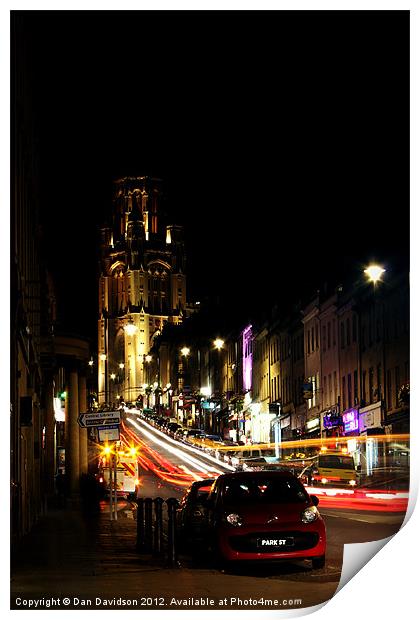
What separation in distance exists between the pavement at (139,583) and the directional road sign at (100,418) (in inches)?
288

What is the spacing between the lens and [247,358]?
102375mm

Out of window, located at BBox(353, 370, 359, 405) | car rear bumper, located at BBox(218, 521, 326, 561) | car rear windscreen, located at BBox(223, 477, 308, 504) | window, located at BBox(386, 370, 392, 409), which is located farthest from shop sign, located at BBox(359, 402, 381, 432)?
car rear bumper, located at BBox(218, 521, 326, 561)

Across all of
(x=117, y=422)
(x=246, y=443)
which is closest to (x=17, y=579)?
(x=117, y=422)

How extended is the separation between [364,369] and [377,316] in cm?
312

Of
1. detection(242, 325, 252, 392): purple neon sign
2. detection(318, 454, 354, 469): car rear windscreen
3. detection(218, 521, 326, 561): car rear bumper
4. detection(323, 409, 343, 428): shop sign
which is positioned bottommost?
detection(218, 521, 326, 561): car rear bumper

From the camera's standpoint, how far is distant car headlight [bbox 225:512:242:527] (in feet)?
53.8

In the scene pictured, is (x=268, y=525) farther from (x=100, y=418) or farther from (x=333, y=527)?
(x=100, y=418)

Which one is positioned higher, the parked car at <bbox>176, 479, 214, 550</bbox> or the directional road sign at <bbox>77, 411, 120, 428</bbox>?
the directional road sign at <bbox>77, 411, 120, 428</bbox>

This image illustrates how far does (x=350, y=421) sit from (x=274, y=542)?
42261 mm

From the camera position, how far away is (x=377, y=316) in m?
55.2

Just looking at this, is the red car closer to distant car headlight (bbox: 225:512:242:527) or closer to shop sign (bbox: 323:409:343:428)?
distant car headlight (bbox: 225:512:242:527)

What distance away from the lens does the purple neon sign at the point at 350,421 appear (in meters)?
56.3

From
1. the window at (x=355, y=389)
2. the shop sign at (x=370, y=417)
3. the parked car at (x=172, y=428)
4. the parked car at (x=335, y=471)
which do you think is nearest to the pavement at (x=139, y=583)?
the parked car at (x=335, y=471)

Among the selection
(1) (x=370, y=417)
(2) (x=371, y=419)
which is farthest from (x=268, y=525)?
(1) (x=370, y=417)
